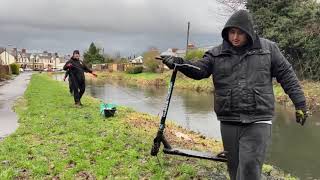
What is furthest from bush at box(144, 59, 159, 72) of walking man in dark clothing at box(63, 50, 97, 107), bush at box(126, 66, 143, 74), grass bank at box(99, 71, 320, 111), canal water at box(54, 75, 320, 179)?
walking man in dark clothing at box(63, 50, 97, 107)

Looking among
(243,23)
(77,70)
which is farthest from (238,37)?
(77,70)

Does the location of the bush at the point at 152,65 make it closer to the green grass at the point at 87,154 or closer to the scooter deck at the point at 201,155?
the green grass at the point at 87,154

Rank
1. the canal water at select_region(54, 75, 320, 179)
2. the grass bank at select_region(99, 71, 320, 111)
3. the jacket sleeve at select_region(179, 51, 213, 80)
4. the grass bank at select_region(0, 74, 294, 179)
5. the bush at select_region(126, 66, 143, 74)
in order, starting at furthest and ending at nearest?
the bush at select_region(126, 66, 143, 74) < the grass bank at select_region(99, 71, 320, 111) < the canal water at select_region(54, 75, 320, 179) < the grass bank at select_region(0, 74, 294, 179) < the jacket sleeve at select_region(179, 51, 213, 80)

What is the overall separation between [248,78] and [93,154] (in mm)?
4805

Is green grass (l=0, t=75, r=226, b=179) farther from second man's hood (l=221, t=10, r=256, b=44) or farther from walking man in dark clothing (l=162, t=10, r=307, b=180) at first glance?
second man's hood (l=221, t=10, r=256, b=44)

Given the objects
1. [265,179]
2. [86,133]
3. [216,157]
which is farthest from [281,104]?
[216,157]

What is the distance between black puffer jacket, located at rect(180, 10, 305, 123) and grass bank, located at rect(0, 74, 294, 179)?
2.70 metres

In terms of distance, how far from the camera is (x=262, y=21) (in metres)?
37.4

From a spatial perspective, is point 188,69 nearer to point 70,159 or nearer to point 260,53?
point 260,53

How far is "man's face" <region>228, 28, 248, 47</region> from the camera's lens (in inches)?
204

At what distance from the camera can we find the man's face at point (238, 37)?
204 inches

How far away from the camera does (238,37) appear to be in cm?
518

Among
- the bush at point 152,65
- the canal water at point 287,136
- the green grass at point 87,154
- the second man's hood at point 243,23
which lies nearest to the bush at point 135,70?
the bush at point 152,65

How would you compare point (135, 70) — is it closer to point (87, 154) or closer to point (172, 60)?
point (87, 154)
